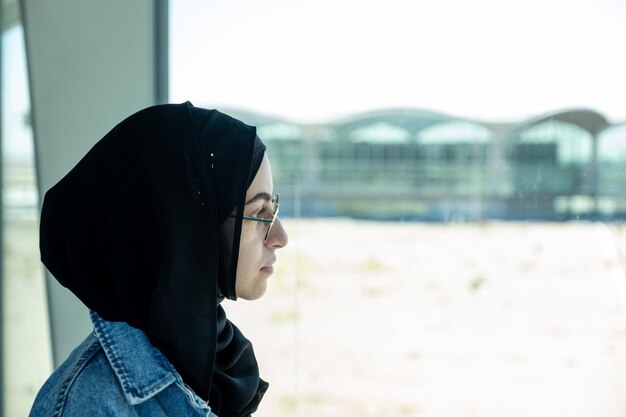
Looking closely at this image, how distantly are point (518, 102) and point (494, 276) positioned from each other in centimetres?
78

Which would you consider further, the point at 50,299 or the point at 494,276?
the point at 494,276

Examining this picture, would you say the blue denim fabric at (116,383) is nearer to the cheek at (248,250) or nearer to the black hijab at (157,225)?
the black hijab at (157,225)

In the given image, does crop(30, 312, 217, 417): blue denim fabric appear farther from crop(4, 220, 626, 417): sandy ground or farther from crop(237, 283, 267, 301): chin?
crop(4, 220, 626, 417): sandy ground

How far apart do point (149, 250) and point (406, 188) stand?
6.35 ft

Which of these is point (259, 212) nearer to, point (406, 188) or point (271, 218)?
point (271, 218)

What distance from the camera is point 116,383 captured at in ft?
2.60

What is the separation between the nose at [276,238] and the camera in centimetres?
97

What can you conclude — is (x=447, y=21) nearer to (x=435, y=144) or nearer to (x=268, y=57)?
(x=435, y=144)

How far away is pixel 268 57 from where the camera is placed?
7.96ft

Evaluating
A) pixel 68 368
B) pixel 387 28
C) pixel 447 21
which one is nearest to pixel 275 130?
pixel 387 28

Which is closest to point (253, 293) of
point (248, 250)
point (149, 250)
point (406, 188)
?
point (248, 250)

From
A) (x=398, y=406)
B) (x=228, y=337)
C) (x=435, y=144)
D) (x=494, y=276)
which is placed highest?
(x=435, y=144)

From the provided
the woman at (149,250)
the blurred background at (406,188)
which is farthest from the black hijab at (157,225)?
the blurred background at (406,188)

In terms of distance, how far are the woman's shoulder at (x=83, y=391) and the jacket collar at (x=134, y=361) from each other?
1cm
